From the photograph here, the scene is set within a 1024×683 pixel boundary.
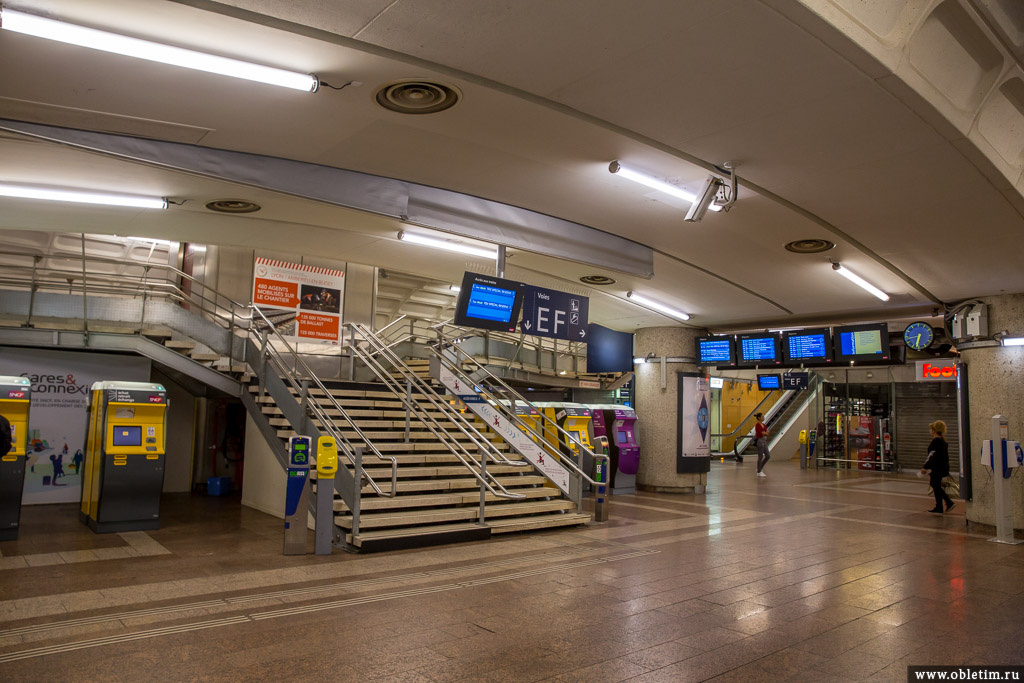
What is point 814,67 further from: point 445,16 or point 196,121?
point 196,121

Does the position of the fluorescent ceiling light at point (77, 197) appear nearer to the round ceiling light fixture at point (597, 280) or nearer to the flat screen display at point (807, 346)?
the round ceiling light fixture at point (597, 280)

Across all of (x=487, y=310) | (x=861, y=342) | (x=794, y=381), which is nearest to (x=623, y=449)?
(x=861, y=342)

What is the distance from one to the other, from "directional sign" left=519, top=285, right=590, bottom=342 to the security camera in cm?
337

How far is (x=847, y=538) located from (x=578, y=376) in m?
8.88

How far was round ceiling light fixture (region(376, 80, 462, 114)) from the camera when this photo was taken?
534 cm

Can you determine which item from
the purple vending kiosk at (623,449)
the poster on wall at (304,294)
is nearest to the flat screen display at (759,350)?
the purple vending kiosk at (623,449)

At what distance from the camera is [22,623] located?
4926 mm

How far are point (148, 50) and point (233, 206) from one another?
354 cm

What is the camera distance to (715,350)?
566 inches

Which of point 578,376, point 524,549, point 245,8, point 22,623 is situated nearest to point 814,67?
point 245,8

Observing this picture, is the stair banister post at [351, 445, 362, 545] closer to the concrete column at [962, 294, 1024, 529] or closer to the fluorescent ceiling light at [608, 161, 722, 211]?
the fluorescent ceiling light at [608, 161, 722, 211]

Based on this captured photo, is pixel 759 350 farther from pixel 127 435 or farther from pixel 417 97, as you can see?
pixel 127 435

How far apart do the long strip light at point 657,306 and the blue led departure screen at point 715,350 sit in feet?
2.62

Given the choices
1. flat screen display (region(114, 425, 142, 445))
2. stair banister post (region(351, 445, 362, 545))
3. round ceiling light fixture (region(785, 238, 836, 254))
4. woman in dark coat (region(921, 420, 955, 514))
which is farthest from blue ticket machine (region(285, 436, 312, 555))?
woman in dark coat (region(921, 420, 955, 514))
